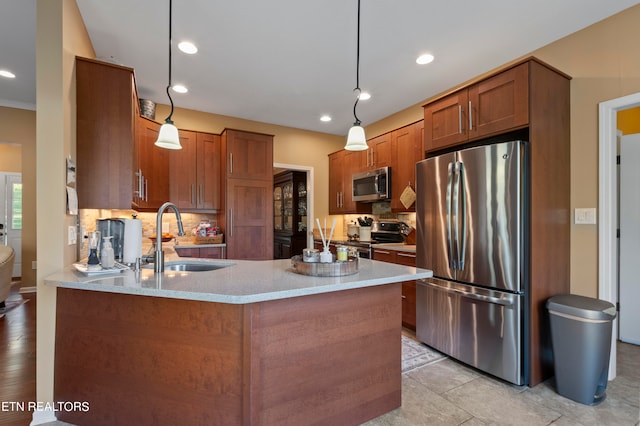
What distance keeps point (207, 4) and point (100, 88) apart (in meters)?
1.02

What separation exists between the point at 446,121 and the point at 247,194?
2746mm

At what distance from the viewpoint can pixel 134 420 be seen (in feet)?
5.43

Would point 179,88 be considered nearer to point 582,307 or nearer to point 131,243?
point 131,243

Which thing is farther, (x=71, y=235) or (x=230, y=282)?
(x=71, y=235)

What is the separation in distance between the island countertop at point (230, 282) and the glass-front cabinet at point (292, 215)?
411cm

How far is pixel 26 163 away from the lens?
479 centimetres

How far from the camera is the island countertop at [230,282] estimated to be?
4.49 ft

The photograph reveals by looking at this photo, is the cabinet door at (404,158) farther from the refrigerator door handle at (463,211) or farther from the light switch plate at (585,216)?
the light switch plate at (585,216)

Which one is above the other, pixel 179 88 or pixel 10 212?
pixel 179 88

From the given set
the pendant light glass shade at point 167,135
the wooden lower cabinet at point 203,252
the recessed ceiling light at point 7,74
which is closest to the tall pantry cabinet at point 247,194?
the wooden lower cabinet at point 203,252

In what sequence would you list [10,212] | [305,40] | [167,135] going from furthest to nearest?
1. [10,212]
2. [305,40]
3. [167,135]

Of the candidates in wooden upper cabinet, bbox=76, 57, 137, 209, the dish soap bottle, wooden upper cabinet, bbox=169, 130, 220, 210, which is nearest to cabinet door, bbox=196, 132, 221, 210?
wooden upper cabinet, bbox=169, 130, 220, 210

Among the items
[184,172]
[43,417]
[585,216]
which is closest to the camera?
[43,417]

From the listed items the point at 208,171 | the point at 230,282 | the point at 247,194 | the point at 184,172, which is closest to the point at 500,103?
the point at 230,282
